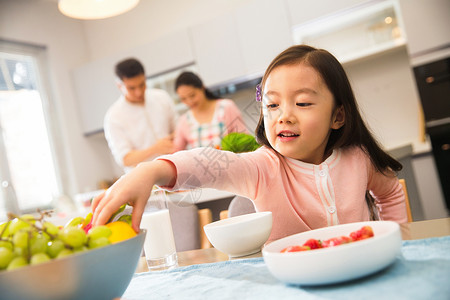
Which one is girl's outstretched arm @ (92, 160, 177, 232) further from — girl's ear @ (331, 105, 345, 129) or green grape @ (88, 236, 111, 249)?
girl's ear @ (331, 105, 345, 129)

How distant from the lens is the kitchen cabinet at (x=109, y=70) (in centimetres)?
414

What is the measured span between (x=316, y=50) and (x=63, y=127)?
4.11 m

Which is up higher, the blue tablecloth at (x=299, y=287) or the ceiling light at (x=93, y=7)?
the ceiling light at (x=93, y=7)

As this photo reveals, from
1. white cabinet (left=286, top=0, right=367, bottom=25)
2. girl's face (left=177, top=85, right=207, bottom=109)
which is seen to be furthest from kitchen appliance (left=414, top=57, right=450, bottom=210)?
girl's face (left=177, top=85, right=207, bottom=109)

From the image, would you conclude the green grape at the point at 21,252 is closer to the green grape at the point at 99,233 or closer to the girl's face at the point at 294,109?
the green grape at the point at 99,233

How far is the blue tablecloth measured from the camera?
1.54ft

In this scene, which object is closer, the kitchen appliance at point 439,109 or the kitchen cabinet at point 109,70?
the kitchen appliance at point 439,109

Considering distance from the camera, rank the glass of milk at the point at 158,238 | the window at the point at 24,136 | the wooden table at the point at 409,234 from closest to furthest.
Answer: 1. the wooden table at the point at 409,234
2. the glass of milk at the point at 158,238
3. the window at the point at 24,136

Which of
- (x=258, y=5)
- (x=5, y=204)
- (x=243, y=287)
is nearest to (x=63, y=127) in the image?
(x=5, y=204)

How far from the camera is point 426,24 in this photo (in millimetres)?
3088

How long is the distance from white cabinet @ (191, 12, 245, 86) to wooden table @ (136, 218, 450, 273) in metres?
3.07

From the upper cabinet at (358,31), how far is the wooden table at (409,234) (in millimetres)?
2822

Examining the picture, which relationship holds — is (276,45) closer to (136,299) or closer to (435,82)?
(435,82)

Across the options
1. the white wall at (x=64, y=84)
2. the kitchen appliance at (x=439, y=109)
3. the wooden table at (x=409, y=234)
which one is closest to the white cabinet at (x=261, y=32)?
the kitchen appliance at (x=439, y=109)
